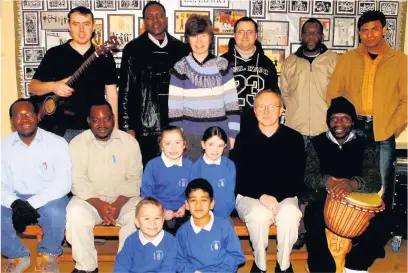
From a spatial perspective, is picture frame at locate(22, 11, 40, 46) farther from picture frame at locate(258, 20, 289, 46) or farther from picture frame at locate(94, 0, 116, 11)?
picture frame at locate(258, 20, 289, 46)

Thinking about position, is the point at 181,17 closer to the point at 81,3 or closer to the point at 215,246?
the point at 81,3

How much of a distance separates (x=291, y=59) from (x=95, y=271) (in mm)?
2763

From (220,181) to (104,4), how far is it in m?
2.79

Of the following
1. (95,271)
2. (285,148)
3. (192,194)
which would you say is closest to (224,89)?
(285,148)

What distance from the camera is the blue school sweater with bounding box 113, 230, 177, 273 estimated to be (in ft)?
12.0

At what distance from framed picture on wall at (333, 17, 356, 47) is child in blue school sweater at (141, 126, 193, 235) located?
9.16ft

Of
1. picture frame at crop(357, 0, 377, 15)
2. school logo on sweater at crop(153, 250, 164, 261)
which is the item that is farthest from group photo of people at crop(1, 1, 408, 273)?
picture frame at crop(357, 0, 377, 15)

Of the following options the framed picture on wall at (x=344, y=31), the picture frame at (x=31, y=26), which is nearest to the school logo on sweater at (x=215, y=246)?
the framed picture on wall at (x=344, y=31)

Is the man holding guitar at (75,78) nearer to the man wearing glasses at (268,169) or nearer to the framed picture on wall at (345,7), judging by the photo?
the man wearing glasses at (268,169)

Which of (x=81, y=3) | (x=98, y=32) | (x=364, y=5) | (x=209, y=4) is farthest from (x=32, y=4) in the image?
(x=364, y=5)

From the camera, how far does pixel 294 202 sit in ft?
13.8

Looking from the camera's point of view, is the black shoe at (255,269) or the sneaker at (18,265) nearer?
the black shoe at (255,269)

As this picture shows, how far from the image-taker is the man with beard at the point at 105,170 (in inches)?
167

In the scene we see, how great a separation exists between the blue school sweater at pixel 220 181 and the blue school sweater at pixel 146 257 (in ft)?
2.24
